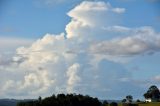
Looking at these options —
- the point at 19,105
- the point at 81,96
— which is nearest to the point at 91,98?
the point at 81,96

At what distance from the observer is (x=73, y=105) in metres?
176

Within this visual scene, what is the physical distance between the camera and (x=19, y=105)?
18750 centimetres

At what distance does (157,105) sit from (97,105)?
2360 cm

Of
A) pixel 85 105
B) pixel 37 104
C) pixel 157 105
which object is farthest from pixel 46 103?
pixel 157 105

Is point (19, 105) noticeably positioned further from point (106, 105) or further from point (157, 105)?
point (157, 105)

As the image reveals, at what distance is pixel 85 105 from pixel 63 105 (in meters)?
9.32

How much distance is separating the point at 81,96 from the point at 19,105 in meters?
25.8

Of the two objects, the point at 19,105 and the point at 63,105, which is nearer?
the point at 63,105

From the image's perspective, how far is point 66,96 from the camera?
18325 cm

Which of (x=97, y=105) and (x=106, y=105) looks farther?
(x=106, y=105)

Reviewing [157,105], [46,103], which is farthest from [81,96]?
[157,105]

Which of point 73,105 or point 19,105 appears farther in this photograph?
point 19,105

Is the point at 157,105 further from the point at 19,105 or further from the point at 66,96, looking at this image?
the point at 19,105

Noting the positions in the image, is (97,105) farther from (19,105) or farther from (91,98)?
(19,105)
